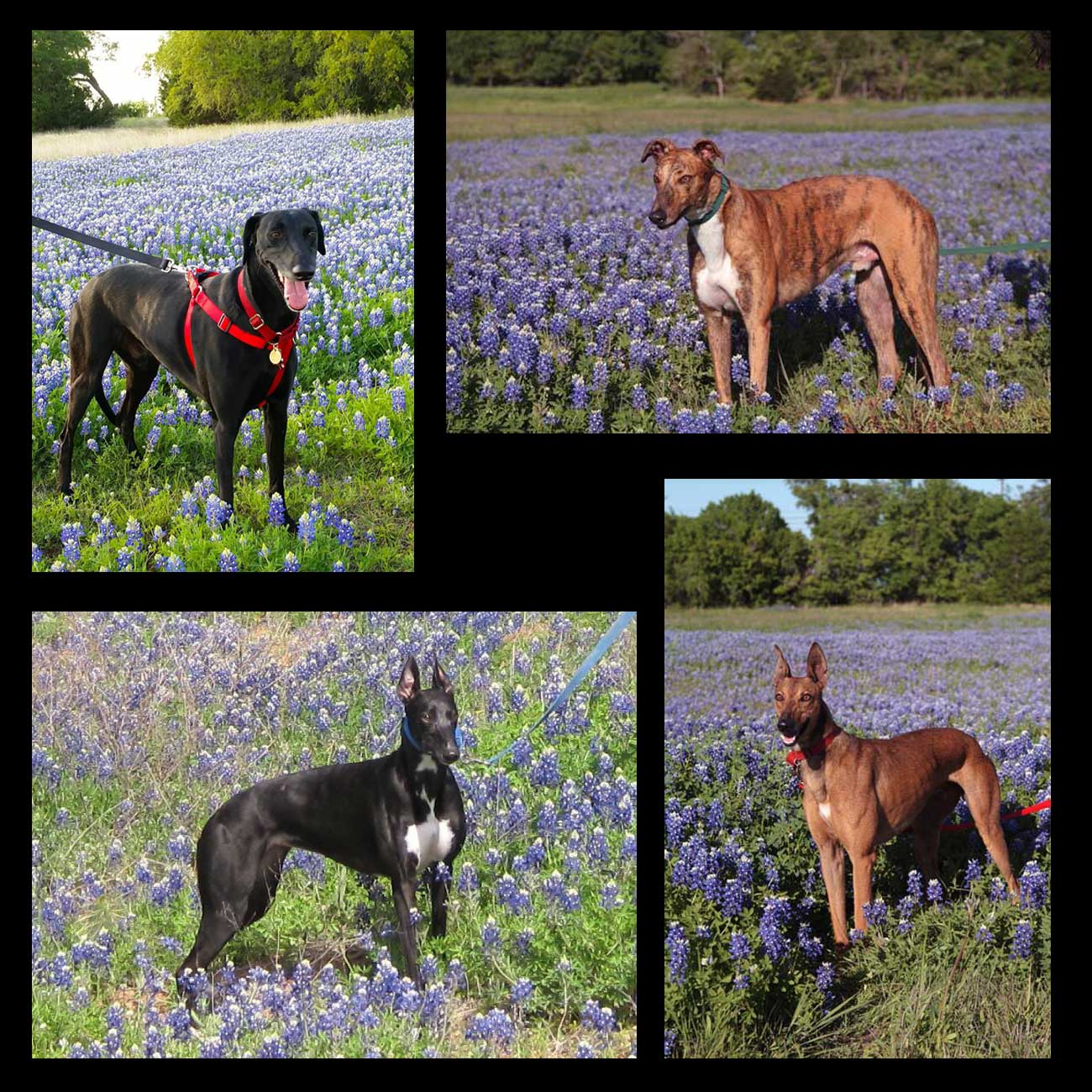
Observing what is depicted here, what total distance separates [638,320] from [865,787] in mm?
2186

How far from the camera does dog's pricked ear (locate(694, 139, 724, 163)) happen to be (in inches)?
220

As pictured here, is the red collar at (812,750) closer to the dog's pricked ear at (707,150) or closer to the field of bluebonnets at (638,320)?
the field of bluebonnets at (638,320)

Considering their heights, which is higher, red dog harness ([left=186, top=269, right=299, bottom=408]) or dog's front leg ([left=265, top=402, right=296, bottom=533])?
red dog harness ([left=186, top=269, right=299, bottom=408])

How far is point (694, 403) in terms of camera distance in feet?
18.6

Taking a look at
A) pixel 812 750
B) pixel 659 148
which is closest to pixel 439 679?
pixel 812 750

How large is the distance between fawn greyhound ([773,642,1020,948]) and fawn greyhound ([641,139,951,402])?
1.37 m

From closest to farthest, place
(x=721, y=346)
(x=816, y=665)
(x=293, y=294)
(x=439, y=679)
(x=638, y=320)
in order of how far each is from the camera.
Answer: (x=293, y=294)
(x=439, y=679)
(x=816, y=665)
(x=721, y=346)
(x=638, y=320)

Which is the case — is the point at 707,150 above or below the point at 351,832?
above

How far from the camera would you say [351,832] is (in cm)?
532

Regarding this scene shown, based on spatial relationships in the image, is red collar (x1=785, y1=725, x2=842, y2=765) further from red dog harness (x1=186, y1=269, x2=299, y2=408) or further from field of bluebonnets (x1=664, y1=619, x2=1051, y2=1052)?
red dog harness (x1=186, y1=269, x2=299, y2=408)

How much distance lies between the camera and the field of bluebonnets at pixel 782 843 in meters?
5.48

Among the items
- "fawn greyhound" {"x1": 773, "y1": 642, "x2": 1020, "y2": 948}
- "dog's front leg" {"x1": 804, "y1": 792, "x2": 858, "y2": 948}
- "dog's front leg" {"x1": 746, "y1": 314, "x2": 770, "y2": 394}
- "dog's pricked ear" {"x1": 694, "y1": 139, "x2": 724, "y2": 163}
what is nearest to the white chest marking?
"dog's front leg" {"x1": 746, "y1": 314, "x2": 770, "y2": 394}

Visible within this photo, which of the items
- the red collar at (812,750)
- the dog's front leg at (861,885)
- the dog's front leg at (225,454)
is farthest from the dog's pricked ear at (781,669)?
the dog's front leg at (225,454)

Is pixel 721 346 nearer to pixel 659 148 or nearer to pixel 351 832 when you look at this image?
pixel 659 148
